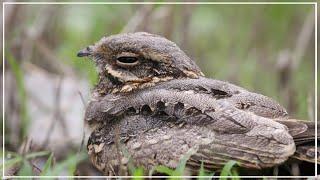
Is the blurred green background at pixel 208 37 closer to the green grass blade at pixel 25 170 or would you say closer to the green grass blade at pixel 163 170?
the green grass blade at pixel 25 170

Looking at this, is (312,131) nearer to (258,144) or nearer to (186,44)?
(258,144)

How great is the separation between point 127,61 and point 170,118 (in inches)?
13.5

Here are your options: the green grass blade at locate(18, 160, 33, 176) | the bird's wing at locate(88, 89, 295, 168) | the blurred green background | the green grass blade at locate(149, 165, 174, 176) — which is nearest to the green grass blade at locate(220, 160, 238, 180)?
the bird's wing at locate(88, 89, 295, 168)

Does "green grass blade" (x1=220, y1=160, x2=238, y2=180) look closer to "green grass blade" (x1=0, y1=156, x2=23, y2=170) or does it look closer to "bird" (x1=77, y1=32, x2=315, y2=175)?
"bird" (x1=77, y1=32, x2=315, y2=175)

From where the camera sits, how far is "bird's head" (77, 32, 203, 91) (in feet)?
11.1

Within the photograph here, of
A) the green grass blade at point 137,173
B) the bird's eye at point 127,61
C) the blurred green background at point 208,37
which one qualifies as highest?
the blurred green background at point 208,37

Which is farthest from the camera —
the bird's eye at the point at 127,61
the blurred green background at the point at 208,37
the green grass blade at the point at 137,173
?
the blurred green background at the point at 208,37

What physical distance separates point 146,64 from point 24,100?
153cm

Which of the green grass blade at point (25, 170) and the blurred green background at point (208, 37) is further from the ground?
the blurred green background at point (208, 37)

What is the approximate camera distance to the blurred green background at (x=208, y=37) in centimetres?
518

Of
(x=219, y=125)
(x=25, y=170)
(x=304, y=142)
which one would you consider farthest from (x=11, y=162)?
(x=304, y=142)

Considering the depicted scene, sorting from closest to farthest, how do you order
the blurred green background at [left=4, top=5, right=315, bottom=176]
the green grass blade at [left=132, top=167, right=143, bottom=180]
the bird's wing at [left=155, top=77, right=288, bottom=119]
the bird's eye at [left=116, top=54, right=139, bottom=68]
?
the green grass blade at [left=132, top=167, right=143, bottom=180]
the bird's wing at [left=155, top=77, right=288, bottom=119]
the bird's eye at [left=116, top=54, right=139, bottom=68]
the blurred green background at [left=4, top=5, right=315, bottom=176]

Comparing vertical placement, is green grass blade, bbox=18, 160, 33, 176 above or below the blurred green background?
below

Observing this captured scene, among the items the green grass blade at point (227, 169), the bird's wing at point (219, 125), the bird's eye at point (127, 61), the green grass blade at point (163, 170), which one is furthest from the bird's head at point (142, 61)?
the green grass blade at point (227, 169)
